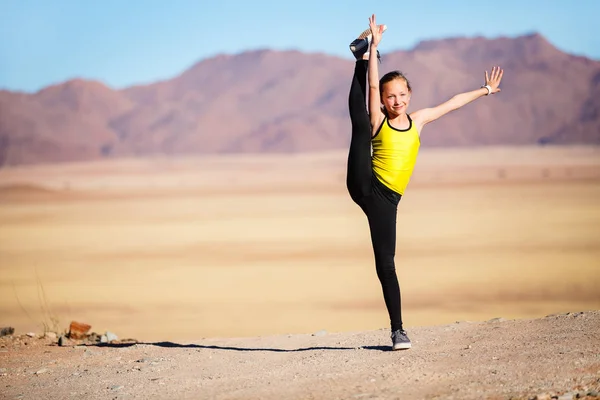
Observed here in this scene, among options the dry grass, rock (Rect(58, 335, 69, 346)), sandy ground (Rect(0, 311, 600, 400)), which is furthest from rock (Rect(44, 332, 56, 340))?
the dry grass

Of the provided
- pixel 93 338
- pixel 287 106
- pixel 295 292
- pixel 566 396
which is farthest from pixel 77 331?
pixel 287 106

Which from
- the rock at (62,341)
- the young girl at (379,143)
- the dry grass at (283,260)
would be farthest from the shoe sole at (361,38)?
the dry grass at (283,260)

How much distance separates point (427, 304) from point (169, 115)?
13253 centimetres

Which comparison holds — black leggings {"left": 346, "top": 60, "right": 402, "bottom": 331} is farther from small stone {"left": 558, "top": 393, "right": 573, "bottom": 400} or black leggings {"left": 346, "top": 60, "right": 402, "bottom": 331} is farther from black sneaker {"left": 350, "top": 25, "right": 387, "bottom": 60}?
small stone {"left": 558, "top": 393, "right": 573, "bottom": 400}

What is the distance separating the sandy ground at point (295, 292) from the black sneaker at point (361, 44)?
83.1 inches

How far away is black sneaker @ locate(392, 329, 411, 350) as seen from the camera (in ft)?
22.9

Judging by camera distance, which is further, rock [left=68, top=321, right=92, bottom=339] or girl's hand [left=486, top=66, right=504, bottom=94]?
rock [left=68, top=321, right=92, bottom=339]

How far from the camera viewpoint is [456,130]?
119062mm

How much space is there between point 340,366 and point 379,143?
1.54 m

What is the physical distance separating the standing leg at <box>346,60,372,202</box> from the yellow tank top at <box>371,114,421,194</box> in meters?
0.09

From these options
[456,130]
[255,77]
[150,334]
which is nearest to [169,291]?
[150,334]

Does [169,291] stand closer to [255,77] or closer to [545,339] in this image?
[545,339]

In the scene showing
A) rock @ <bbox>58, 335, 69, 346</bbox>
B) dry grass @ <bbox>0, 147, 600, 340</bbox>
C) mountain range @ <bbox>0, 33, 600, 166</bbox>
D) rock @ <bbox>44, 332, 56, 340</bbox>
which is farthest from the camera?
mountain range @ <bbox>0, 33, 600, 166</bbox>

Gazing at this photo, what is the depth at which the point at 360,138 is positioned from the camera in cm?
649
